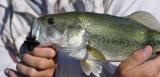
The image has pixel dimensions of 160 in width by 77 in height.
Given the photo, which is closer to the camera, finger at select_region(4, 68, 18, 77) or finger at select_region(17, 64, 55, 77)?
finger at select_region(17, 64, 55, 77)

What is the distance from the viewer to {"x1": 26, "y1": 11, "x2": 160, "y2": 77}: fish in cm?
234

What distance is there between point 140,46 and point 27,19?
61 centimetres

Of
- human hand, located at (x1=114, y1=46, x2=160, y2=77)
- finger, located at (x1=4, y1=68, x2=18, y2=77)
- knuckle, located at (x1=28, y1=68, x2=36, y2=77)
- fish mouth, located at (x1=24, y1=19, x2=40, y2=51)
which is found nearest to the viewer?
fish mouth, located at (x1=24, y1=19, x2=40, y2=51)

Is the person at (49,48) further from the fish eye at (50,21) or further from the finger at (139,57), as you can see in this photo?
the fish eye at (50,21)

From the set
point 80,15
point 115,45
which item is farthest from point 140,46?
point 80,15

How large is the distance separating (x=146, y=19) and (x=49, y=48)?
37cm

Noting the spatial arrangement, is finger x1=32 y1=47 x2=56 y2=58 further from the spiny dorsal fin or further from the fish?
the spiny dorsal fin

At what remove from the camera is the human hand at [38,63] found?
2.44 metres

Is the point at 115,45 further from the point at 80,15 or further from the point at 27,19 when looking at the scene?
the point at 27,19


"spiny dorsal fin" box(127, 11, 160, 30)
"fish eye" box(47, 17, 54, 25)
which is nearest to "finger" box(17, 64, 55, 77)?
"fish eye" box(47, 17, 54, 25)

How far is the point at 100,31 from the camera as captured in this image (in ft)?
7.79

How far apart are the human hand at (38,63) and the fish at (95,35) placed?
66mm

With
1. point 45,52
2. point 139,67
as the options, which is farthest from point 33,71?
point 139,67

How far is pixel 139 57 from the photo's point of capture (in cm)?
238
